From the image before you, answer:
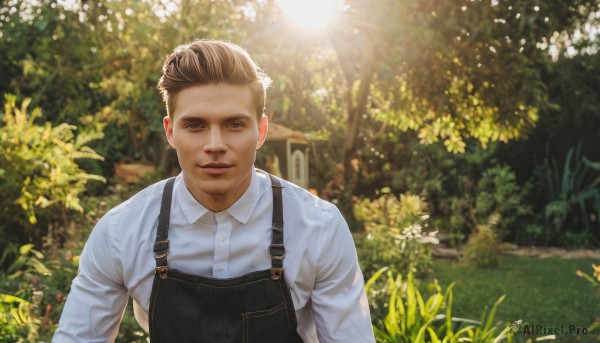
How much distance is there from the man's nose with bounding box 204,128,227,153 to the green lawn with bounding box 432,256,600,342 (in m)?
3.96

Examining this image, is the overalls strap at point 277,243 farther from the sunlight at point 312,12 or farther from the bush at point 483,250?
the bush at point 483,250

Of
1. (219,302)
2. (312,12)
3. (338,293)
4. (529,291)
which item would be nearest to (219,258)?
(219,302)

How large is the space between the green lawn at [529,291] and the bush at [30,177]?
145 inches

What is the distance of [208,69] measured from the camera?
191 cm

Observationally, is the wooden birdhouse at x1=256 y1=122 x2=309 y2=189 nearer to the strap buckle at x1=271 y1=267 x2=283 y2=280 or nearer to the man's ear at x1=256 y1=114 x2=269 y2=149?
the man's ear at x1=256 y1=114 x2=269 y2=149

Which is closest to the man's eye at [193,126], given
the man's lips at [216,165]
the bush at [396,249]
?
the man's lips at [216,165]

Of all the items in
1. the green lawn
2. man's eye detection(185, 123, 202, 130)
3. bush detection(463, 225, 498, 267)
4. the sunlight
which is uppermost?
the sunlight

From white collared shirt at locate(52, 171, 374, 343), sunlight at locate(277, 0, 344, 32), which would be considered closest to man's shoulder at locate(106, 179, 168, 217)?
white collared shirt at locate(52, 171, 374, 343)

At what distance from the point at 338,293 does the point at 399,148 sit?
31.7 ft

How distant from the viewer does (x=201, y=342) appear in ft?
6.67

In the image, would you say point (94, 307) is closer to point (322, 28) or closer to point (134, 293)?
point (134, 293)

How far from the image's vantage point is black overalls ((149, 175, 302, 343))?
6.63ft

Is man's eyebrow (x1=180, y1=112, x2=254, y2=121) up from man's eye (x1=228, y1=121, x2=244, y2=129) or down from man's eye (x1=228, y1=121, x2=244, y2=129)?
up

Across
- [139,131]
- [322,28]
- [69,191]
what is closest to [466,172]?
[322,28]
